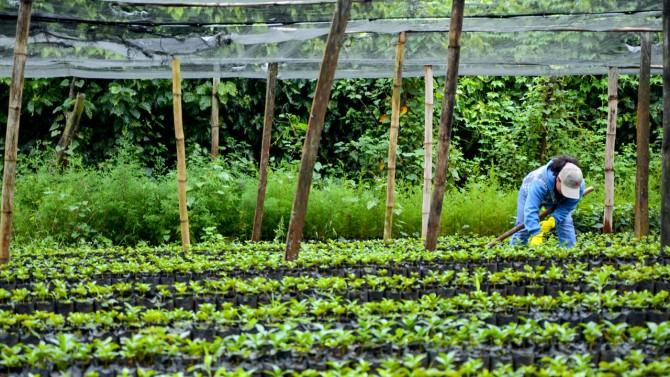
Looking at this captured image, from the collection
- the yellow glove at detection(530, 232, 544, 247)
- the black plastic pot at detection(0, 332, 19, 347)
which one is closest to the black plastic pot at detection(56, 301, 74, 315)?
the black plastic pot at detection(0, 332, 19, 347)

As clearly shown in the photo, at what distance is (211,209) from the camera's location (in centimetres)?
1042

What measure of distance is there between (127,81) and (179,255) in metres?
5.73

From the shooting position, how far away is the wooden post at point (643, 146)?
862cm

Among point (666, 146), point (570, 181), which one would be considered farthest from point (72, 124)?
point (666, 146)

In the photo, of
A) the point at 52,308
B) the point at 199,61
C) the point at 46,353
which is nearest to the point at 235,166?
the point at 199,61

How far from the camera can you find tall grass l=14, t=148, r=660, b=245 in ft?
32.8

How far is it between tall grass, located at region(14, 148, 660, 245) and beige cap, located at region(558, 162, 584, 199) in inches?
111

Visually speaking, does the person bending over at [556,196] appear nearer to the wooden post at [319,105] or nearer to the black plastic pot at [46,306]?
the wooden post at [319,105]

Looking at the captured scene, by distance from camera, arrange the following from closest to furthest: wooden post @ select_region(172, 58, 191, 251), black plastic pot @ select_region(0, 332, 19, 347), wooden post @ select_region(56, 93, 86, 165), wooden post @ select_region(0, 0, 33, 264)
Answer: black plastic pot @ select_region(0, 332, 19, 347) < wooden post @ select_region(0, 0, 33, 264) < wooden post @ select_region(172, 58, 191, 251) < wooden post @ select_region(56, 93, 86, 165)

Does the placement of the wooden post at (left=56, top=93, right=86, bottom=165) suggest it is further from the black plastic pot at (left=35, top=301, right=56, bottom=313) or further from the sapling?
the sapling

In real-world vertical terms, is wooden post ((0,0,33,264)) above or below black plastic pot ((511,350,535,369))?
above

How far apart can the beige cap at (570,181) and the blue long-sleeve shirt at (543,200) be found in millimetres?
194

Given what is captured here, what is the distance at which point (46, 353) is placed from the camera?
144 inches

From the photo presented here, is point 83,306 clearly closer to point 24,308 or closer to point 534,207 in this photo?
point 24,308
